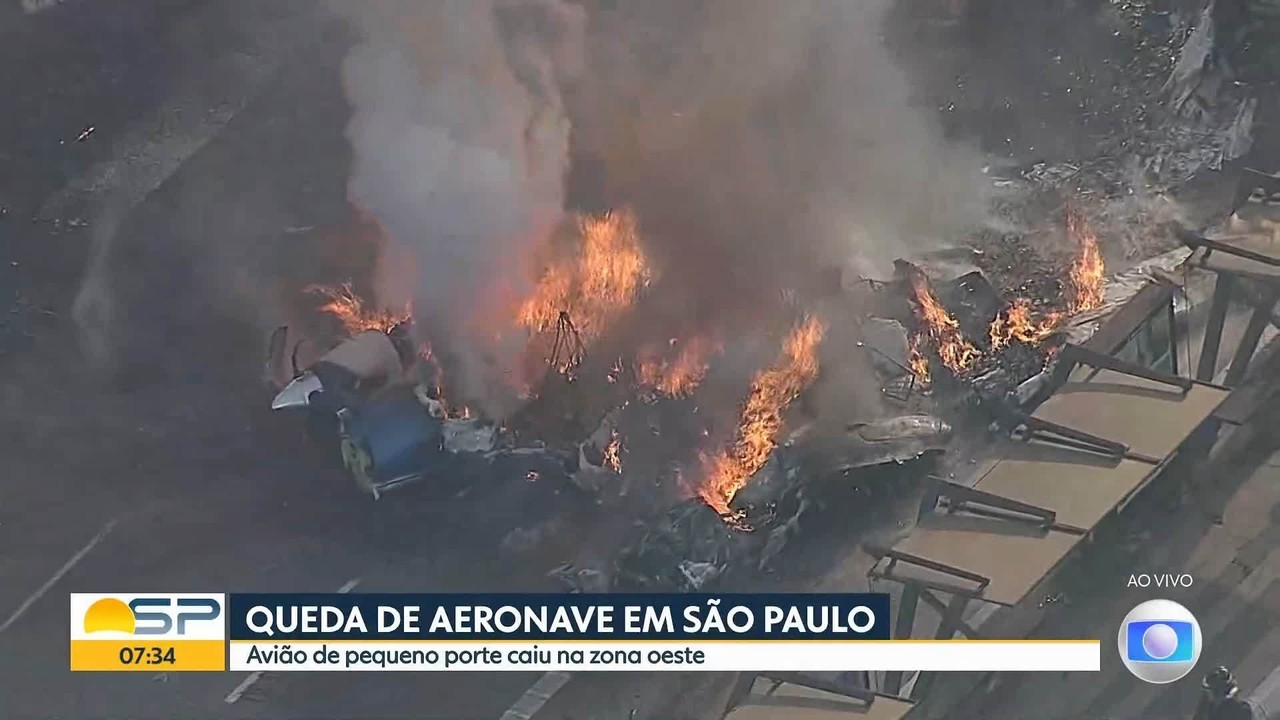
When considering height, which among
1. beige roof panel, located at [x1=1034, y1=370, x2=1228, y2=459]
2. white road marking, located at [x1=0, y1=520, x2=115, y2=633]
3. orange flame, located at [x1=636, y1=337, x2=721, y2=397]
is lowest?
white road marking, located at [x1=0, y1=520, x2=115, y2=633]

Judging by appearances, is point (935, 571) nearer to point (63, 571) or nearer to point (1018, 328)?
point (1018, 328)

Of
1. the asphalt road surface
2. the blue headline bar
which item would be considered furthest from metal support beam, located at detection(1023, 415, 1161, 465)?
the asphalt road surface

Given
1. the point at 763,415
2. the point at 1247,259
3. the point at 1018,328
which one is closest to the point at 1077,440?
the point at 1018,328

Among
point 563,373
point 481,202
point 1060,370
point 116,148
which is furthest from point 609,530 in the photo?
point 116,148

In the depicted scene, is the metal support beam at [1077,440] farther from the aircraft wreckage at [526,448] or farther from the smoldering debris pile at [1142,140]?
the smoldering debris pile at [1142,140]
